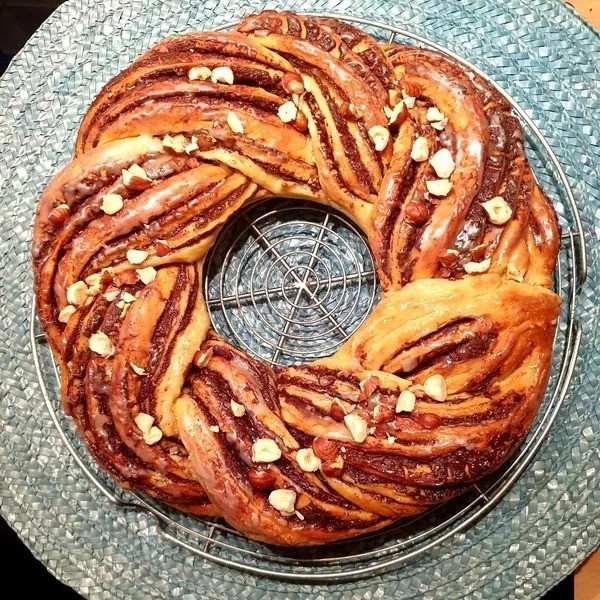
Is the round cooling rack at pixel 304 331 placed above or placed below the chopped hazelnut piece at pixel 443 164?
below

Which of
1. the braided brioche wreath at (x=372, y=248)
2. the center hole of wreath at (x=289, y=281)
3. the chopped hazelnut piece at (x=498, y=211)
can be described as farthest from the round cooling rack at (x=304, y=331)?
the chopped hazelnut piece at (x=498, y=211)

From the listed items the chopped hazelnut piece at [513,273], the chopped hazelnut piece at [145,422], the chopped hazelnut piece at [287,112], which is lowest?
the chopped hazelnut piece at [145,422]

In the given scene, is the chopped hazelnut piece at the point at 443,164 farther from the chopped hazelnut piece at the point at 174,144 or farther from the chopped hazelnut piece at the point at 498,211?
the chopped hazelnut piece at the point at 174,144

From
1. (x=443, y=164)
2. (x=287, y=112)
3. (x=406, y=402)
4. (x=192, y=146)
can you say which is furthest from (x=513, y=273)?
(x=192, y=146)

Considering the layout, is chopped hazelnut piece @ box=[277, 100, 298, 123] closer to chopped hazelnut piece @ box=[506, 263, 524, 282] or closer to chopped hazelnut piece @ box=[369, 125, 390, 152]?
chopped hazelnut piece @ box=[369, 125, 390, 152]

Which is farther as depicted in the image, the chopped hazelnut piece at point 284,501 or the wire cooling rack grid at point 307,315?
the wire cooling rack grid at point 307,315

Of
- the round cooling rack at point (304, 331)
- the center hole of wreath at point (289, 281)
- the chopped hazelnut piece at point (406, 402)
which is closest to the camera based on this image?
the chopped hazelnut piece at point (406, 402)

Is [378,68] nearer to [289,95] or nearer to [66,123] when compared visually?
[289,95]
